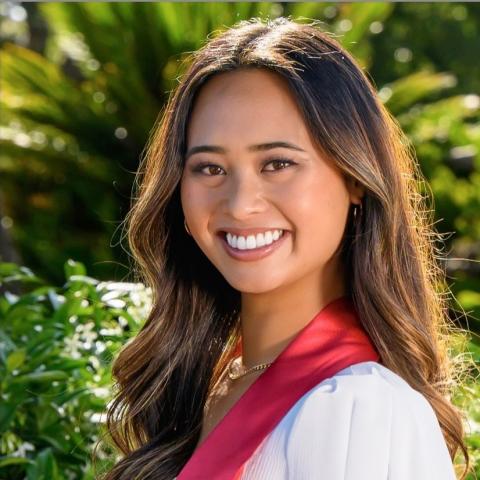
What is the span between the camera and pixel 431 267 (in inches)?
110

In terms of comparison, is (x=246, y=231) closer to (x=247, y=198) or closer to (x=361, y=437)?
(x=247, y=198)

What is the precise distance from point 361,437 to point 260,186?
1.59 feet

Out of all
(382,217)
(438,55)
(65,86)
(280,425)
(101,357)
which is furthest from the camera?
(438,55)

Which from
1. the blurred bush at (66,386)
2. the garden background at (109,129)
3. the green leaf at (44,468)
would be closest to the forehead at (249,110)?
the blurred bush at (66,386)

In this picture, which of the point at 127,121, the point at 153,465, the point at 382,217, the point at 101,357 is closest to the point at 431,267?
the point at 382,217

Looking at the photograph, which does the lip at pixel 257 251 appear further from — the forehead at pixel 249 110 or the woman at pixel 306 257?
the forehead at pixel 249 110

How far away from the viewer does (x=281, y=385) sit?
224 cm

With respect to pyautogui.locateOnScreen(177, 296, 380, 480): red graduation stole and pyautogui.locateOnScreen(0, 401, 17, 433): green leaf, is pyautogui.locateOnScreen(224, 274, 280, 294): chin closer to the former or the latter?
pyautogui.locateOnScreen(177, 296, 380, 480): red graduation stole

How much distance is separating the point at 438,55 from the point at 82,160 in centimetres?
708

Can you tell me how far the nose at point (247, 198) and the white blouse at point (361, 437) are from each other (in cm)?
34

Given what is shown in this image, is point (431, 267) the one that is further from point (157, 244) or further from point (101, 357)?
point (101, 357)

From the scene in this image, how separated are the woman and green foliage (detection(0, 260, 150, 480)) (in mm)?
765

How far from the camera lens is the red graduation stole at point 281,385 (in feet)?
7.16

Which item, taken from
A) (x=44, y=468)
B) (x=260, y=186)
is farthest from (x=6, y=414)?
(x=260, y=186)
